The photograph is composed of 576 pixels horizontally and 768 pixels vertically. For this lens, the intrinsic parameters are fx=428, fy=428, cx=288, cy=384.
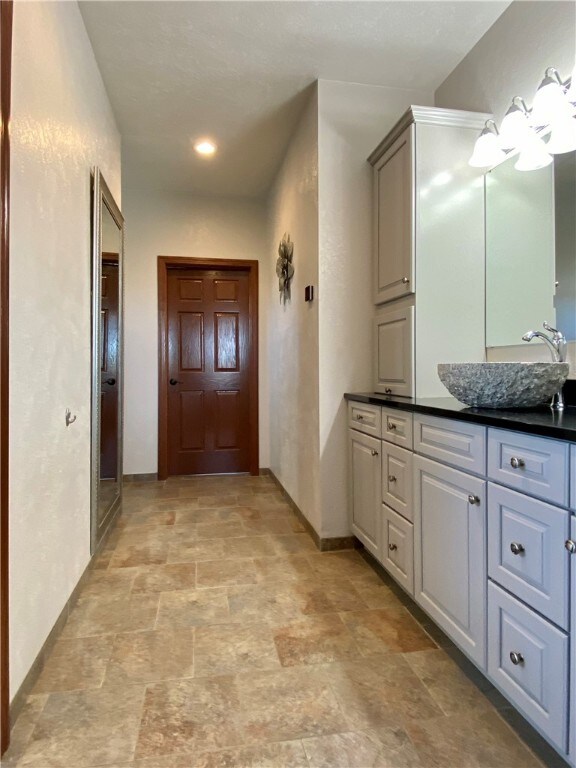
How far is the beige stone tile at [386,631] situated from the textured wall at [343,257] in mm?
664

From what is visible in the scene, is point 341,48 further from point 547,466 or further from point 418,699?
point 418,699

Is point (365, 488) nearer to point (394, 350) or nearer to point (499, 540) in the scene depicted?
point (394, 350)

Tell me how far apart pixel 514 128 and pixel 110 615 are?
104 inches

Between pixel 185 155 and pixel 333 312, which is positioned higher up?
pixel 185 155

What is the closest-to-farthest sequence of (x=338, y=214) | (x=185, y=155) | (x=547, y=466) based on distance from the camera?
(x=547, y=466) → (x=338, y=214) → (x=185, y=155)

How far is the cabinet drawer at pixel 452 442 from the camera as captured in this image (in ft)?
4.20

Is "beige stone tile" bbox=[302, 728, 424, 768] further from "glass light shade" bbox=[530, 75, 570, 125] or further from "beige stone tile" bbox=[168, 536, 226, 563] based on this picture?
"glass light shade" bbox=[530, 75, 570, 125]

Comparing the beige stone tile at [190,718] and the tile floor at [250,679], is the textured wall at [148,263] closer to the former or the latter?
the tile floor at [250,679]

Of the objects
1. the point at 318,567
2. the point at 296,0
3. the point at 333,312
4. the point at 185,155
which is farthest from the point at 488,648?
the point at 185,155

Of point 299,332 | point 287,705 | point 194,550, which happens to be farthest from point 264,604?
point 299,332

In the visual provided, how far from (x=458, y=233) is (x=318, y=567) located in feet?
5.97

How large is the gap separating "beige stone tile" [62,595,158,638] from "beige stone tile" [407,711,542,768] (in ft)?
3.52

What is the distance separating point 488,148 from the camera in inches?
76.0

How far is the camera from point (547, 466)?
1.03 metres
